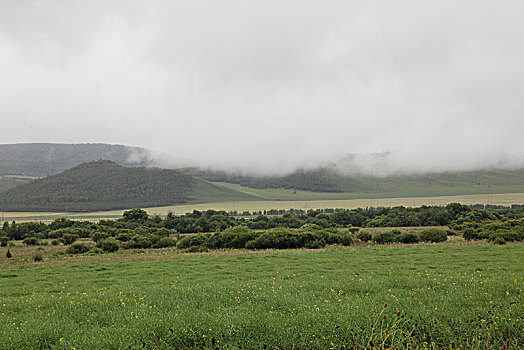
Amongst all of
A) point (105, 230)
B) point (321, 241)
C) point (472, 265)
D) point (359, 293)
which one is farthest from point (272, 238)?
point (105, 230)

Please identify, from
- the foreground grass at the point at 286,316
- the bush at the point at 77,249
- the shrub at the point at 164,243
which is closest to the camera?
the foreground grass at the point at 286,316

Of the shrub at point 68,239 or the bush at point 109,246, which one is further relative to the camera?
the shrub at point 68,239

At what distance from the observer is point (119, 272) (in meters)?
21.4

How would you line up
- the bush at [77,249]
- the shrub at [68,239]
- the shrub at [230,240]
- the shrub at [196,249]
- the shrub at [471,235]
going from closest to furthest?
the shrub at [196,249]
the shrub at [471,235]
the shrub at [230,240]
the bush at [77,249]
the shrub at [68,239]

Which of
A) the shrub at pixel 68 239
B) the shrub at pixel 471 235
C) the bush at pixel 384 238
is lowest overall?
the shrub at pixel 68 239

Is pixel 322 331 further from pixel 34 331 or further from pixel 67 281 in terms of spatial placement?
pixel 67 281

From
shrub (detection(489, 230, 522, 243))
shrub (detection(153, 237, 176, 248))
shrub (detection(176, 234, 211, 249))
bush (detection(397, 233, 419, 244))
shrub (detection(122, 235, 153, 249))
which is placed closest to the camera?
shrub (detection(489, 230, 522, 243))

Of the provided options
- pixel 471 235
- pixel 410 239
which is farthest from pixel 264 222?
pixel 471 235

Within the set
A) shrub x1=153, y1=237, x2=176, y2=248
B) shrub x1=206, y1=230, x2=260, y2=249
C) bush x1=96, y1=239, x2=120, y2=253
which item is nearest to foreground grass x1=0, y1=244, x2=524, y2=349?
shrub x1=206, y1=230, x2=260, y2=249

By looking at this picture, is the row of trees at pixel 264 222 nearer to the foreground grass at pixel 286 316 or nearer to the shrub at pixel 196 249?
the shrub at pixel 196 249

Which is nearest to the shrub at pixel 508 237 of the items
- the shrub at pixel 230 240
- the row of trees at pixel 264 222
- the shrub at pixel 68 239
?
the shrub at pixel 230 240

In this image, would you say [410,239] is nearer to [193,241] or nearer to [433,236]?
[433,236]

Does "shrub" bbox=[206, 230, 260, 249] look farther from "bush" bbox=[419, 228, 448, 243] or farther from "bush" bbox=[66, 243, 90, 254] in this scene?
"bush" bbox=[419, 228, 448, 243]

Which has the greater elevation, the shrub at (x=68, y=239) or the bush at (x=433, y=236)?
the bush at (x=433, y=236)
